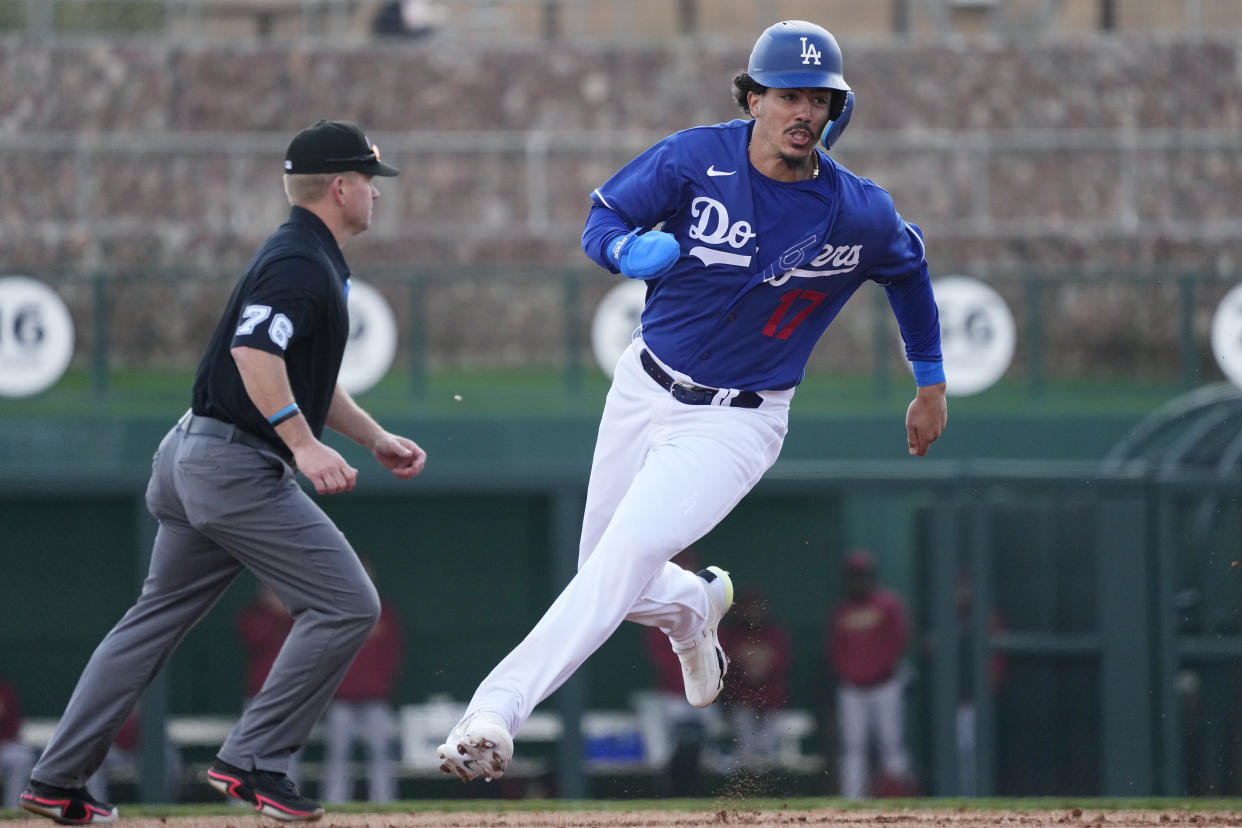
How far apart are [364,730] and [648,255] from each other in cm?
497

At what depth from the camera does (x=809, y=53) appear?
14.9 feet

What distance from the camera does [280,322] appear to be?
4.59 metres

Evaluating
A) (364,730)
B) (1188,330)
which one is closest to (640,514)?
(364,730)

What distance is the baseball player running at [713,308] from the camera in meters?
4.42

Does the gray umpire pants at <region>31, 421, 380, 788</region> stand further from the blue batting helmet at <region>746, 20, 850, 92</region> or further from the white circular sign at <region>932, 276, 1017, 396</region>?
the white circular sign at <region>932, 276, 1017, 396</region>

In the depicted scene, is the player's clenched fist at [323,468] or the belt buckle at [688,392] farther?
the belt buckle at [688,392]

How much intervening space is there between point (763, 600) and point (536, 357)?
22.8ft

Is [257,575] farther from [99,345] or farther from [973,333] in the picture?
[973,333]

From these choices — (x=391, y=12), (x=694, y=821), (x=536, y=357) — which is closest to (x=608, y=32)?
(x=391, y=12)

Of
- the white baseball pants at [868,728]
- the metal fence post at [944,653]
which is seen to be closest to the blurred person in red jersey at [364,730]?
the white baseball pants at [868,728]

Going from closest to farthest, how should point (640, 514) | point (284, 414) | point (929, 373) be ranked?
point (640, 514) < point (284, 414) < point (929, 373)

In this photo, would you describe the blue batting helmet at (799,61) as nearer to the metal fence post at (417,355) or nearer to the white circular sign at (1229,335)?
the metal fence post at (417,355)

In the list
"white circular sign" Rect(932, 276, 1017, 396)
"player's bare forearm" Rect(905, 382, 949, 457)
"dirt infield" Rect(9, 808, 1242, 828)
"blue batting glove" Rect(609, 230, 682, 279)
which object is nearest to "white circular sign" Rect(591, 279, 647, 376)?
"white circular sign" Rect(932, 276, 1017, 396)

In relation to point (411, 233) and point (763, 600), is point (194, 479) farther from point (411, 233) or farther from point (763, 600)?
point (411, 233)
